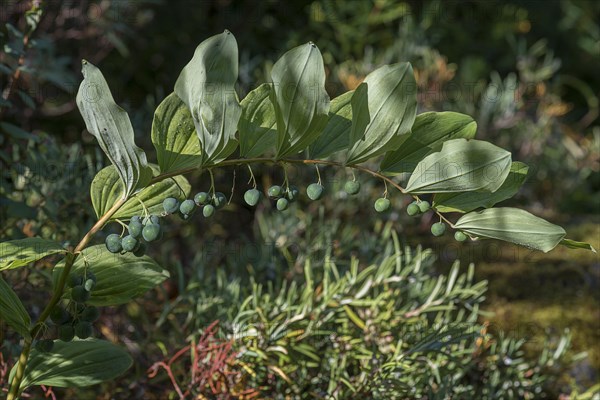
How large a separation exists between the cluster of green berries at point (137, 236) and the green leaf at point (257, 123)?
90mm

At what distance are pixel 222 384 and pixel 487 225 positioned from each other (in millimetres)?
390

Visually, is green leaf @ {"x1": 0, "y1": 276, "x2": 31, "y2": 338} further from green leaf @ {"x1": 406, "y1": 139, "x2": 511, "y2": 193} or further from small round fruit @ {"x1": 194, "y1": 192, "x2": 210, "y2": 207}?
green leaf @ {"x1": 406, "y1": 139, "x2": 511, "y2": 193}

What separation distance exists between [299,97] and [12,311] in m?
0.30

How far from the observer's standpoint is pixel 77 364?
2.25ft

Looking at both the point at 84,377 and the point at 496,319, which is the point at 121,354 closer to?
the point at 84,377

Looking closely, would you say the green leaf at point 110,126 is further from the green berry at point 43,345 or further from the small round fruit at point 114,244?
the green berry at point 43,345

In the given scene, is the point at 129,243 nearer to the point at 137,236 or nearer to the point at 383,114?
the point at 137,236

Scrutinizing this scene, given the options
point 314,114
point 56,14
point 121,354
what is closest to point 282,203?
point 314,114

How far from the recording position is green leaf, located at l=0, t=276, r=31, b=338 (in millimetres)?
598

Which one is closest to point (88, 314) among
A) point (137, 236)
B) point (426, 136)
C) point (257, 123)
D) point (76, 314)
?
point (76, 314)

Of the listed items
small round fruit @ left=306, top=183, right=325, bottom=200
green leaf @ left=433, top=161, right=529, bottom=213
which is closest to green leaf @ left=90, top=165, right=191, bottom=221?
small round fruit @ left=306, top=183, right=325, bottom=200

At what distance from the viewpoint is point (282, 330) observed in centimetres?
83

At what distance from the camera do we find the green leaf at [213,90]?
51cm

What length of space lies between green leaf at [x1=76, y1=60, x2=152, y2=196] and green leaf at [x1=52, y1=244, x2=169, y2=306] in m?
0.11
